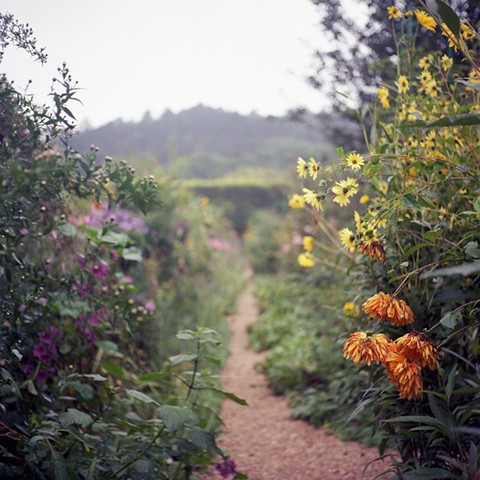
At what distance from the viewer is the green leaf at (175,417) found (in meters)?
1.73

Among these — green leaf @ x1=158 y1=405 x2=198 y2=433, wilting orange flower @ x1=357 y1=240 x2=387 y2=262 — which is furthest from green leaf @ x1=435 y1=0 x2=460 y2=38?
green leaf @ x1=158 y1=405 x2=198 y2=433

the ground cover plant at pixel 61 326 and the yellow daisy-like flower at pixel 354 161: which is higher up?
the yellow daisy-like flower at pixel 354 161

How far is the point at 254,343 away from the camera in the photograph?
5238 mm

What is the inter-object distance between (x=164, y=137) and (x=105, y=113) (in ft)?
29.4

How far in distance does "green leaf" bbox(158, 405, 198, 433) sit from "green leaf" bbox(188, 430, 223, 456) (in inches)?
2.0

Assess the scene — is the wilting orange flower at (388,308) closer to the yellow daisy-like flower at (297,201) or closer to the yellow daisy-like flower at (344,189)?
the yellow daisy-like flower at (344,189)

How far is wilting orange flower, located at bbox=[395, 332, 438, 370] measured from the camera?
52.7 inches

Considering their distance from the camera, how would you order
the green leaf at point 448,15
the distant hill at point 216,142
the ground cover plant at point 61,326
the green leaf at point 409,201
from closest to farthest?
the green leaf at point 448,15 < the green leaf at point 409,201 < the ground cover plant at point 61,326 < the distant hill at point 216,142

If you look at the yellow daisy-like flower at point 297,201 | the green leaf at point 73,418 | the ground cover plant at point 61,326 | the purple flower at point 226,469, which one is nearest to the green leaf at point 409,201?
the yellow daisy-like flower at point 297,201

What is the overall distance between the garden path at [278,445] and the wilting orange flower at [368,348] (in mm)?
568

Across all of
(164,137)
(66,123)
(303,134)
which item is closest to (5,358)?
(66,123)

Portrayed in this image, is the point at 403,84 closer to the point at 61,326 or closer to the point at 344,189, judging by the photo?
the point at 344,189

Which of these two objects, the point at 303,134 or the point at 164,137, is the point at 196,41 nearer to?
the point at 164,137

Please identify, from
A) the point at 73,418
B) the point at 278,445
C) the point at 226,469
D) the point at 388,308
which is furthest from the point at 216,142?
the point at 388,308
